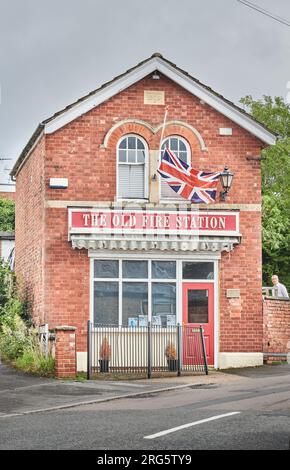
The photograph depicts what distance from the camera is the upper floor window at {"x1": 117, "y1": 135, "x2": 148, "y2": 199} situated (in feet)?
81.0

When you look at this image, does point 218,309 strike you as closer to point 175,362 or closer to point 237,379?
point 175,362

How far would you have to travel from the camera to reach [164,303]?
24641mm

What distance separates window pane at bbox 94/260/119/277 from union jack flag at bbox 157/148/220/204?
102 inches

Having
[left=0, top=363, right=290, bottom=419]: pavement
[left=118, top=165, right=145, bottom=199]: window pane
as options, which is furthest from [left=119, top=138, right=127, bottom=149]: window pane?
[left=0, top=363, right=290, bottom=419]: pavement

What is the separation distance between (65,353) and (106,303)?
367cm

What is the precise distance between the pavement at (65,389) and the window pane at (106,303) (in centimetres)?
301

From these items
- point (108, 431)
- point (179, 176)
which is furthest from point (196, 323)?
point (108, 431)

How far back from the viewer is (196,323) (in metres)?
24.7

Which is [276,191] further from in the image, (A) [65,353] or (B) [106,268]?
(A) [65,353]

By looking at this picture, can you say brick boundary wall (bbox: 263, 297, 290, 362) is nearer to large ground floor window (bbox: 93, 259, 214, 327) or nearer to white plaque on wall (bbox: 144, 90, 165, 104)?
large ground floor window (bbox: 93, 259, 214, 327)

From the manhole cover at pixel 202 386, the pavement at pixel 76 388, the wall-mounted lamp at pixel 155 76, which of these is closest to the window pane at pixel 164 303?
the pavement at pixel 76 388

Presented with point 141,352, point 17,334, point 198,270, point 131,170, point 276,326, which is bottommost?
point 141,352

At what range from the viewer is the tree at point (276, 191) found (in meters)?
42.9

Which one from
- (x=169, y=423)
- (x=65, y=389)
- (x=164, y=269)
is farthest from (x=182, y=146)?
(x=169, y=423)
